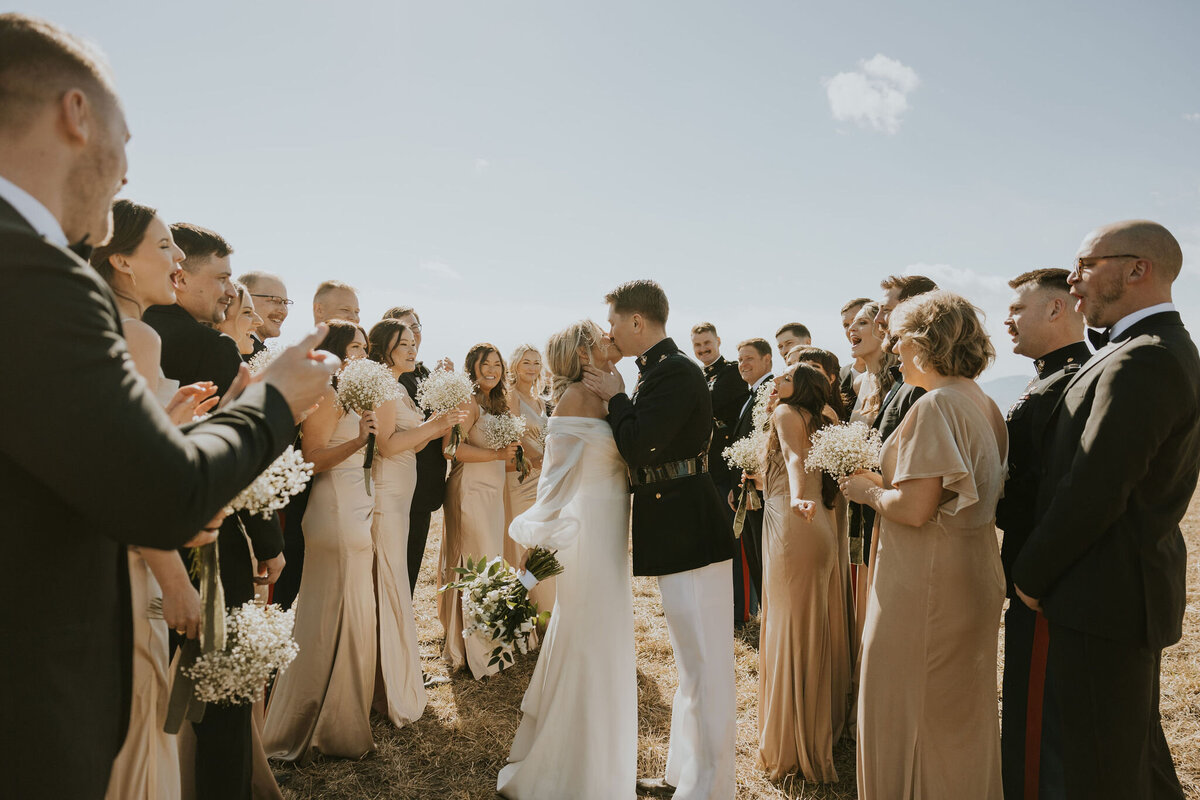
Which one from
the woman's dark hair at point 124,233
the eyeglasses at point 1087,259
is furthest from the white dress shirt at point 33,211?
the eyeglasses at point 1087,259

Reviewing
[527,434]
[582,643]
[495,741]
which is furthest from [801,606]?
[527,434]

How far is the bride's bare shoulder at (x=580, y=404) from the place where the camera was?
4.82m

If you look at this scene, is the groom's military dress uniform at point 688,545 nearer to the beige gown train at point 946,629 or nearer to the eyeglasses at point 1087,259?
the beige gown train at point 946,629

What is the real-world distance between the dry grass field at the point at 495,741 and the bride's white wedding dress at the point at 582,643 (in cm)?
21

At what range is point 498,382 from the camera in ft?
25.5

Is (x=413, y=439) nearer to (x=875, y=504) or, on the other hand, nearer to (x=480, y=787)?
(x=480, y=787)

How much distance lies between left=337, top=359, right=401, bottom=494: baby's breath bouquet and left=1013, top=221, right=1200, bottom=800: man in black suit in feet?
13.7

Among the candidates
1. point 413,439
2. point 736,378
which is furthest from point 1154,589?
point 736,378

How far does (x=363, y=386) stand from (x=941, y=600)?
3.95 m

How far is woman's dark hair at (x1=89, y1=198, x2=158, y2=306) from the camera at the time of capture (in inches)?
118

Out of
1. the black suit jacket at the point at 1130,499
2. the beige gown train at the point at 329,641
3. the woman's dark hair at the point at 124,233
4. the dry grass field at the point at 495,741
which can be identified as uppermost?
the woman's dark hair at the point at 124,233

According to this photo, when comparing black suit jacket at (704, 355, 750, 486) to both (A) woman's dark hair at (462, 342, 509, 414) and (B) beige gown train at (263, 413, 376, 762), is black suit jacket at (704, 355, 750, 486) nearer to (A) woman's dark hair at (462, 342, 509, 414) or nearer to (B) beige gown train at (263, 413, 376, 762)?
(A) woman's dark hair at (462, 342, 509, 414)

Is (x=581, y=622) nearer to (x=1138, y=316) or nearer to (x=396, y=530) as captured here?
(x=396, y=530)

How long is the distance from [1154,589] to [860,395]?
3735 millimetres
